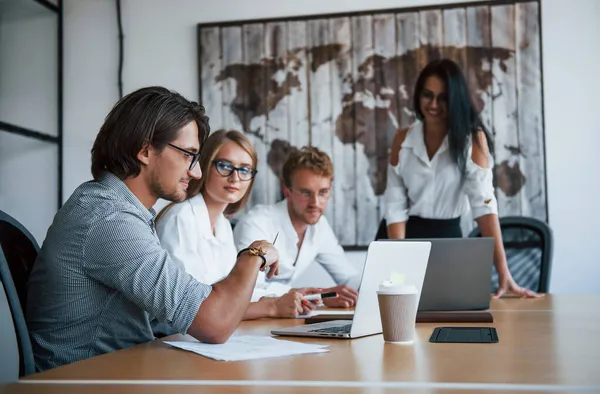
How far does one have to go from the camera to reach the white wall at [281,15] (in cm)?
379

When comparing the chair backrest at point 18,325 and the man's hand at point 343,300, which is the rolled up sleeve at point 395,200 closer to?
the man's hand at point 343,300

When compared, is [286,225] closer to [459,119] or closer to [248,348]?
[459,119]

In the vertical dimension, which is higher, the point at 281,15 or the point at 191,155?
the point at 281,15

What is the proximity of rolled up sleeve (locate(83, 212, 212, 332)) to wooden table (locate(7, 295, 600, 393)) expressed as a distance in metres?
0.07

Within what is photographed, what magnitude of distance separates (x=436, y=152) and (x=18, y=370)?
1.92 meters

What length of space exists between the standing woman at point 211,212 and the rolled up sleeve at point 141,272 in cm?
75

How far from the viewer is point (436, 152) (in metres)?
2.82

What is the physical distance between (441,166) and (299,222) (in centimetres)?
61

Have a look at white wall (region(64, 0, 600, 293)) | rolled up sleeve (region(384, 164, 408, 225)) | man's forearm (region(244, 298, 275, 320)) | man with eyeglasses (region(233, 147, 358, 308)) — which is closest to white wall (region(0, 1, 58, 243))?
white wall (region(64, 0, 600, 293))

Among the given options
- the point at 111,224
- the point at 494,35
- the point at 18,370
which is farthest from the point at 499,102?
the point at 18,370

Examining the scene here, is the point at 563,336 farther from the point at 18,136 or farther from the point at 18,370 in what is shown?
the point at 18,136

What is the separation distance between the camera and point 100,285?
1431 mm

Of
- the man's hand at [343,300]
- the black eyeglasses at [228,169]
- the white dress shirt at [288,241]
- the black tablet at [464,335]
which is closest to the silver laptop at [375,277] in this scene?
the black tablet at [464,335]

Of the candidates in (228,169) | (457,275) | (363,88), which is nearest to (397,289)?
(457,275)
